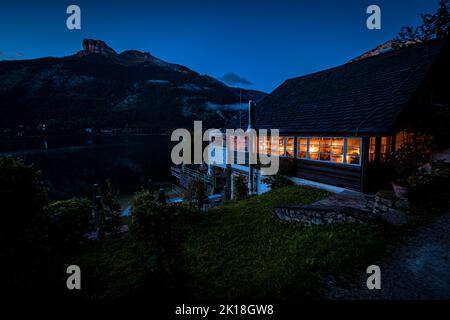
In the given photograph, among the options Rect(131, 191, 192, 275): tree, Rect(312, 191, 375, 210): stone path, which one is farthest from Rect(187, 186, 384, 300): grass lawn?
Rect(312, 191, 375, 210): stone path

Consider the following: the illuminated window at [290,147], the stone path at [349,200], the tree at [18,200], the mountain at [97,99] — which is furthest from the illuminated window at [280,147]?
the mountain at [97,99]

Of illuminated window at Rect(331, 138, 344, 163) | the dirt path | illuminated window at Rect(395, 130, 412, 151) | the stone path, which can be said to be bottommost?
the dirt path

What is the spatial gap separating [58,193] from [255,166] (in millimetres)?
34791

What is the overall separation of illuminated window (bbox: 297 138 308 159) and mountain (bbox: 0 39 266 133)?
245 feet

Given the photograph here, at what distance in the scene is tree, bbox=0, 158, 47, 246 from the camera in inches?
231

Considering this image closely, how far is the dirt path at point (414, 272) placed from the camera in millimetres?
Answer: 3699

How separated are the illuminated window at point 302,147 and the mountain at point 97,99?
74.5 metres

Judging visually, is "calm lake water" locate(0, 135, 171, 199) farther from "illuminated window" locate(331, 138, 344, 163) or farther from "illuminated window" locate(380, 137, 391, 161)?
"illuminated window" locate(380, 137, 391, 161)

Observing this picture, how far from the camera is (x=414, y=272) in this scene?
13.8 ft

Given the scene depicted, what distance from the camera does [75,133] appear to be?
100 m

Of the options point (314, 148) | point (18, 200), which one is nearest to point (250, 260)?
point (18, 200)

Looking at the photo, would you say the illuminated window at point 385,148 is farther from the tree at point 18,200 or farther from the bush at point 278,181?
the tree at point 18,200

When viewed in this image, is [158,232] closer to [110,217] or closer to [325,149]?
[110,217]
